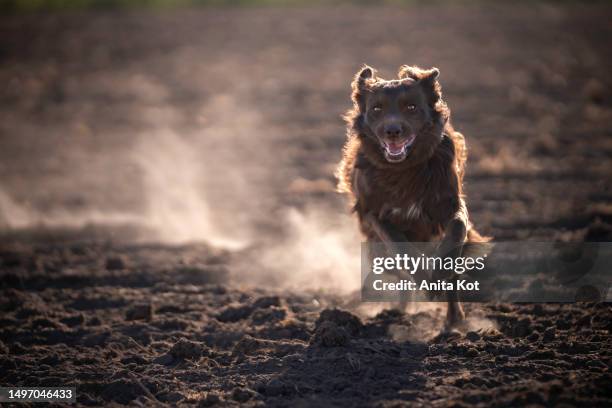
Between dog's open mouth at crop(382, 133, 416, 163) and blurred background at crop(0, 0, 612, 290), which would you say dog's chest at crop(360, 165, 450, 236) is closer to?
dog's open mouth at crop(382, 133, 416, 163)

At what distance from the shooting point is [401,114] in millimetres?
7059

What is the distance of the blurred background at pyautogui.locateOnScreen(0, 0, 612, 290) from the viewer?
11953mm

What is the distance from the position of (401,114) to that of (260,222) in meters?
5.43

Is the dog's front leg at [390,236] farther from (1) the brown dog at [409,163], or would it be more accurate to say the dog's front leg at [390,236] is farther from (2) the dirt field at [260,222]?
(2) the dirt field at [260,222]

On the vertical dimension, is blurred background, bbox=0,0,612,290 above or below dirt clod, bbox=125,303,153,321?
above

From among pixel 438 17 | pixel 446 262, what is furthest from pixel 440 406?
pixel 438 17

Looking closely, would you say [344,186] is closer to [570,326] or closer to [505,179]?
[570,326]

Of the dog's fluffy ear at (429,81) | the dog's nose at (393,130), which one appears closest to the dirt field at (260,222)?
the dog's nose at (393,130)

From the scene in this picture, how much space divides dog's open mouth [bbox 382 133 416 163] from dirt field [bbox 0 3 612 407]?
134 centimetres

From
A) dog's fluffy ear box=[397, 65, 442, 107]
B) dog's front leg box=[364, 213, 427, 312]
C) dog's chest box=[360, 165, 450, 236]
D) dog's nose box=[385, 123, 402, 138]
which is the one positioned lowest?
dog's front leg box=[364, 213, 427, 312]

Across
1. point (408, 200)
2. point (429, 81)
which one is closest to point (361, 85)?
point (429, 81)

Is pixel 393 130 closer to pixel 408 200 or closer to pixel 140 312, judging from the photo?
pixel 408 200

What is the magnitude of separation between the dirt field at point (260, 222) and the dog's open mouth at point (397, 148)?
1.34 metres

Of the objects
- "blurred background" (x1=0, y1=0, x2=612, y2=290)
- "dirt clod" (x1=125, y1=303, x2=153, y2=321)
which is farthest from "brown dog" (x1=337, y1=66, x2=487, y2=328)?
"blurred background" (x1=0, y1=0, x2=612, y2=290)
